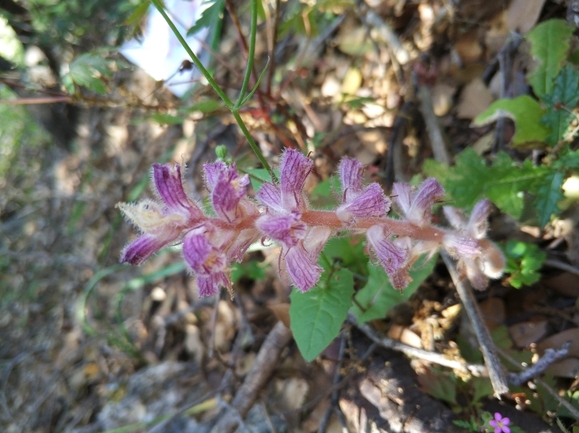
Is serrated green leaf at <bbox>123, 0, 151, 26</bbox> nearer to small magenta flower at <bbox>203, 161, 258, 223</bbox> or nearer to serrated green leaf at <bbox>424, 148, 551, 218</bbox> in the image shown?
small magenta flower at <bbox>203, 161, 258, 223</bbox>

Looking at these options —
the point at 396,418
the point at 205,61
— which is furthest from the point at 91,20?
the point at 396,418

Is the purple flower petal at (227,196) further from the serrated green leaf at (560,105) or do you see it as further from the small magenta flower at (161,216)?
the serrated green leaf at (560,105)

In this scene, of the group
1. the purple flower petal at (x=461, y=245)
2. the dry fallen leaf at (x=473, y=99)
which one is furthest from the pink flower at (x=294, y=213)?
the dry fallen leaf at (x=473, y=99)

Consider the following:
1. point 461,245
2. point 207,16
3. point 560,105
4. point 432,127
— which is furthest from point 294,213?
point 432,127

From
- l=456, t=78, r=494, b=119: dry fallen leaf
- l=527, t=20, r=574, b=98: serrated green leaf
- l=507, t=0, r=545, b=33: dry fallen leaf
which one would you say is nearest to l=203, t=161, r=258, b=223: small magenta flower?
l=527, t=20, r=574, b=98: serrated green leaf

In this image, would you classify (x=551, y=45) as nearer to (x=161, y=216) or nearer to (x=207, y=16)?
(x=207, y=16)

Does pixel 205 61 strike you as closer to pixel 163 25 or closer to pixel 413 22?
pixel 163 25
